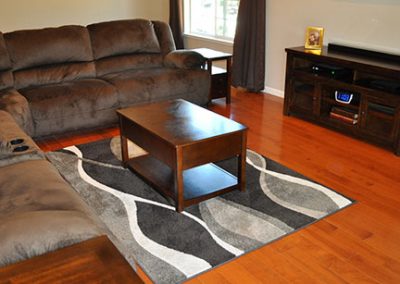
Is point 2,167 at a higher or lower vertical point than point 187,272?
higher

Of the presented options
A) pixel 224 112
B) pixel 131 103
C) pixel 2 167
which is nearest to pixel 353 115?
pixel 224 112

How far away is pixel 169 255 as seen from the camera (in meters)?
2.22

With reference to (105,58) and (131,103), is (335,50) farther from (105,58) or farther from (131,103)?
(105,58)

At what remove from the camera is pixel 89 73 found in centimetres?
426

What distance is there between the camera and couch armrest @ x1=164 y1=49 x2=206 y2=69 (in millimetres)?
4402

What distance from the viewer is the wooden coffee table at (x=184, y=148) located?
8.32 feet

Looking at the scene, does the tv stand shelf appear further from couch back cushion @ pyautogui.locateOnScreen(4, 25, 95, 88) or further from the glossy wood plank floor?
couch back cushion @ pyautogui.locateOnScreen(4, 25, 95, 88)

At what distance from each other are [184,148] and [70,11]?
426 centimetres

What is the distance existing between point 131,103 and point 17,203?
7.42 feet

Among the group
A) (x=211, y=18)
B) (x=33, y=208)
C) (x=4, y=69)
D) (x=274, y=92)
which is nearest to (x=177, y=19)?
(x=211, y=18)

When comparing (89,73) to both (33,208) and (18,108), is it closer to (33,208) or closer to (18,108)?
(18,108)

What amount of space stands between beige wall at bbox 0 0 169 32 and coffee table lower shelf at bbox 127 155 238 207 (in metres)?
3.53

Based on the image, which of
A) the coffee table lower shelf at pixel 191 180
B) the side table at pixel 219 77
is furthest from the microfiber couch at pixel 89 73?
the coffee table lower shelf at pixel 191 180

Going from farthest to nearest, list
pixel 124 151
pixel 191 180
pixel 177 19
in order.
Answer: pixel 177 19, pixel 124 151, pixel 191 180
